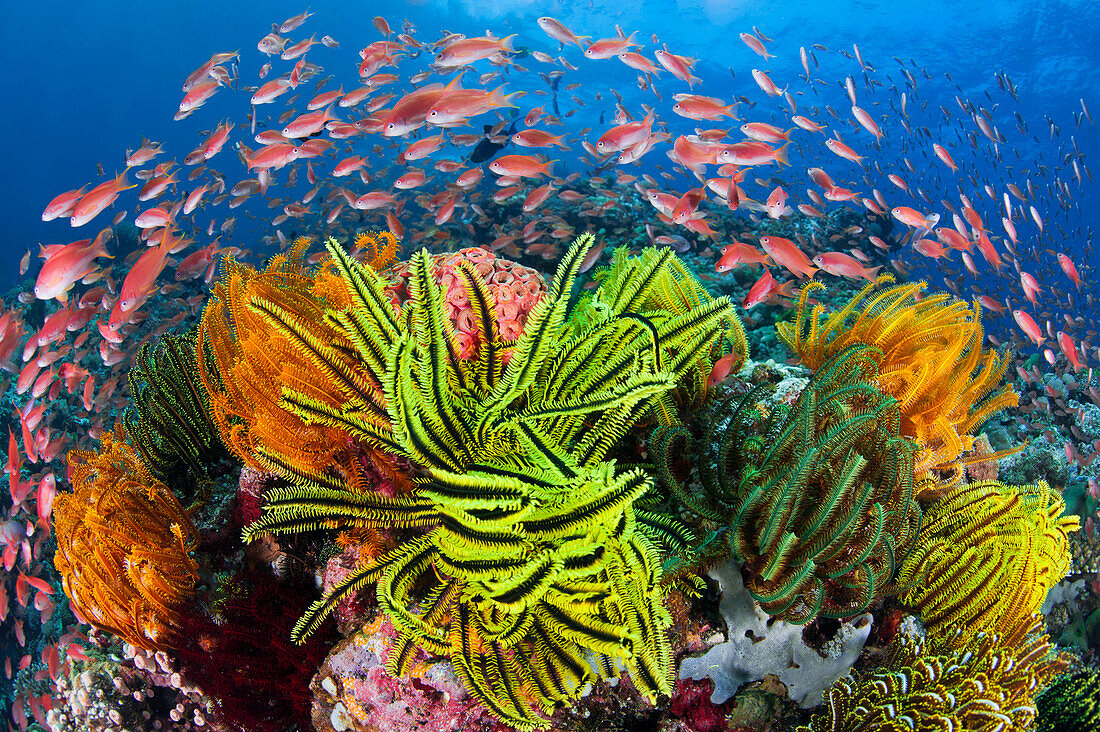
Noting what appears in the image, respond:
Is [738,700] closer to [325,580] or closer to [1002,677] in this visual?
[1002,677]

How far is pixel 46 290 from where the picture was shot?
699 centimetres

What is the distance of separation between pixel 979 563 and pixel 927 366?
0.98 m

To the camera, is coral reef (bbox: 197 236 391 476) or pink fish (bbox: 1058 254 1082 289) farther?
pink fish (bbox: 1058 254 1082 289)

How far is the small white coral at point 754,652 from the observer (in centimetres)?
211

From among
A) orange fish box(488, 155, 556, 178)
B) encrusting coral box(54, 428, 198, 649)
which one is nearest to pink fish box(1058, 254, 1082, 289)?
orange fish box(488, 155, 556, 178)

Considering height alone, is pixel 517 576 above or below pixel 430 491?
below

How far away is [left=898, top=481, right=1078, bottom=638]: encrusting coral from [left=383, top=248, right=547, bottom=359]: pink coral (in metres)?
→ 2.09

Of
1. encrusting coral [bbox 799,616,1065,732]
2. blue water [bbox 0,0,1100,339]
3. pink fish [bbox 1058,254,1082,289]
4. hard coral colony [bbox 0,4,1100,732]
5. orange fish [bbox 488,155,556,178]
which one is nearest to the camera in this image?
hard coral colony [bbox 0,4,1100,732]

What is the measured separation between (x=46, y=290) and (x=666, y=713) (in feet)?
29.7

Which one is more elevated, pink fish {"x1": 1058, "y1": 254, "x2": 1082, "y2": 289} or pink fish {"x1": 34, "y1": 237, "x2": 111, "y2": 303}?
pink fish {"x1": 34, "y1": 237, "x2": 111, "y2": 303}

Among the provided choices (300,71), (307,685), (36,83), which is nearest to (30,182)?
(36,83)

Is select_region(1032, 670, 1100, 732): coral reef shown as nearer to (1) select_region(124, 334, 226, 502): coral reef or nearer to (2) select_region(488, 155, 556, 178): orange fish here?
(1) select_region(124, 334, 226, 502): coral reef

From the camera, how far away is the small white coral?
6.91ft

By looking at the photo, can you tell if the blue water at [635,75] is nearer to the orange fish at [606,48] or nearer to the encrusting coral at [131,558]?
the orange fish at [606,48]
